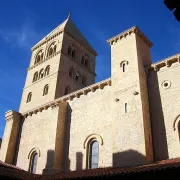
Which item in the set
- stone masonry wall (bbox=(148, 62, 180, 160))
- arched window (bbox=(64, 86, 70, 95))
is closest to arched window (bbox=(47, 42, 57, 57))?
arched window (bbox=(64, 86, 70, 95))

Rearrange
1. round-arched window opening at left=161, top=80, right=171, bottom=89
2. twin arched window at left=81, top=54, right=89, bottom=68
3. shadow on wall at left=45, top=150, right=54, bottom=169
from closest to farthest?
1. round-arched window opening at left=161, top=80, right=171, bottom=89
2. shadow on wall at left=45, top=150, right=54, bottom=169
3. twin arched window at left=81, top=54, right=89, bottom=68

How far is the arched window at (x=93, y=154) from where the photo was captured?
14289 millimetres

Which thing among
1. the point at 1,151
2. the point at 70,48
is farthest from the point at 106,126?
the point at 70,48

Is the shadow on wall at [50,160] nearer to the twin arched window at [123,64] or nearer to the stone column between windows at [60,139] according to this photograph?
the stone column between windows at [60,139]

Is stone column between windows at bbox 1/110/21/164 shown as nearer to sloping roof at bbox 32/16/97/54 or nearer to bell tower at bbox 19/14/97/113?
bell tower at bbox 19/14/97/113

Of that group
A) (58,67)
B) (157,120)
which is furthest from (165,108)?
(58,67)

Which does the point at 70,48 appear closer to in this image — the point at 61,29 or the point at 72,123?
the point at 61,29

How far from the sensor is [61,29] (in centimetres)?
2789

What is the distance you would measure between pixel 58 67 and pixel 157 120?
14233 millimetres

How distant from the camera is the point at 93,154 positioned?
47.9ft

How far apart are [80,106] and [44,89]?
8.87 m

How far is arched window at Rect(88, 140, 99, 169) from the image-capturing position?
1429 cm

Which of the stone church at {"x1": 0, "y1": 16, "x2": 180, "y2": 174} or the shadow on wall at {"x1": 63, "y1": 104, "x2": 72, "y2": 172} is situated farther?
the shadow on wall at {"x1": 63, "y1": 104, "x2": 72, "y2": 172}

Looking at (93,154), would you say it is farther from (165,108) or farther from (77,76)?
(77,76)
